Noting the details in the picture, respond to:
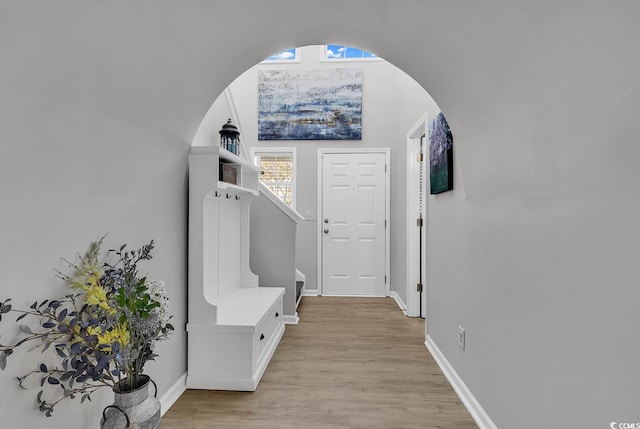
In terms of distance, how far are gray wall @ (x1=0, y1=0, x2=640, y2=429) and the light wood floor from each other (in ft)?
0.81

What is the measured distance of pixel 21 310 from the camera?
3.62 feet

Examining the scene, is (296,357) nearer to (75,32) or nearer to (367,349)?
(367,349)

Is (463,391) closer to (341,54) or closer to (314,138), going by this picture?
(314,138)

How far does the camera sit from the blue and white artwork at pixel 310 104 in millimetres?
4754

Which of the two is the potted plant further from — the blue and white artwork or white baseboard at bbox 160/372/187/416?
the blue and white artwork

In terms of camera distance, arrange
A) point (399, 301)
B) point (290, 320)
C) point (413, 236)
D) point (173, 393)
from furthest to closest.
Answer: point (399, 301) → point (413, 236) → point (290, 320) → point (173, 393)

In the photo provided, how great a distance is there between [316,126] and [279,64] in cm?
100

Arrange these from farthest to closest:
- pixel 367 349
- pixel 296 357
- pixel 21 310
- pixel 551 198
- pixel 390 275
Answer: pixel 390 275 < pixel 367 349 < pixel 296 357 < pixel 551 198 < pixel 21 310

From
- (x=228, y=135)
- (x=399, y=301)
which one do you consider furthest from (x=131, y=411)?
(x=399, y=301)

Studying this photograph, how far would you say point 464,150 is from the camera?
6.70ft

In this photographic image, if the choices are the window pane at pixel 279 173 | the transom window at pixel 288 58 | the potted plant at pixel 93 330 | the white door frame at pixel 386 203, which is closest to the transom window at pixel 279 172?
the window pane at pixel 279 173

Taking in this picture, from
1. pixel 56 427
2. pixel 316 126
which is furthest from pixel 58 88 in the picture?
pixel 316 126

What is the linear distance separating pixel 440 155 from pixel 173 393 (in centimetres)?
231

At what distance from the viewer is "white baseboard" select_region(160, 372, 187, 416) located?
1.93 meters
